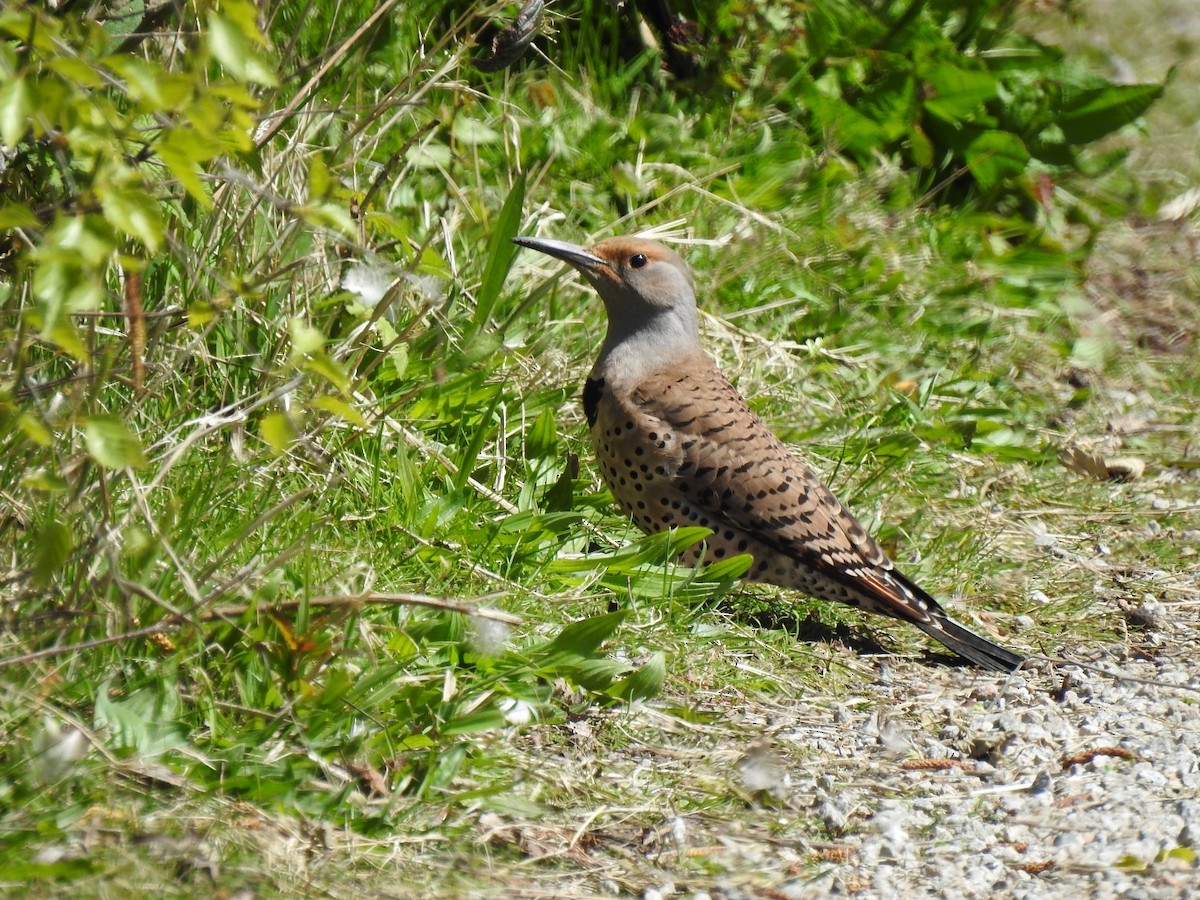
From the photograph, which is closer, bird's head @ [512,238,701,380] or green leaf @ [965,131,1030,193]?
bird's head @ [512,238,701,380]

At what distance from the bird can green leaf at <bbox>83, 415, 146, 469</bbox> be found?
2132mm

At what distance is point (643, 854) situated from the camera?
2.95 m

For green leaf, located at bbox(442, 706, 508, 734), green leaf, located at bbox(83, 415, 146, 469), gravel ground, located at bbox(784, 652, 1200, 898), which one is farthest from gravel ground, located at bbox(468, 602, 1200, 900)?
green leaf, located at bbox(83, 415, 146, 469)

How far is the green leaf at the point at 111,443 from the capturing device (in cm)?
233

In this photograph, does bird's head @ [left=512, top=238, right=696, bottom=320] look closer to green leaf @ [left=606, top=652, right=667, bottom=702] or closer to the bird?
the bird

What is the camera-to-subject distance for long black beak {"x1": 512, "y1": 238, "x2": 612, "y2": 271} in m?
4.44

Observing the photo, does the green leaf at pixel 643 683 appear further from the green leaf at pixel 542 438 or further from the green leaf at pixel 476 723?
the green leaf at pixel 542 438

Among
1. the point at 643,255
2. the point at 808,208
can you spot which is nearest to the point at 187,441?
the point at 643,255

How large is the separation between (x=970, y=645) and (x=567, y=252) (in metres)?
1.71

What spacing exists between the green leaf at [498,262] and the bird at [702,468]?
17 cm

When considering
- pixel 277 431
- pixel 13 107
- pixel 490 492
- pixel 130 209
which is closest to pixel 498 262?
pixel 490 492

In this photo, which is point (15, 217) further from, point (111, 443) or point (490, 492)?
point (490, 492)

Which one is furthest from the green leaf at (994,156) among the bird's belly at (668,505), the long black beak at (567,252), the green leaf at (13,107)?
the green leaf at (13,107)

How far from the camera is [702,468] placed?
172 inches
